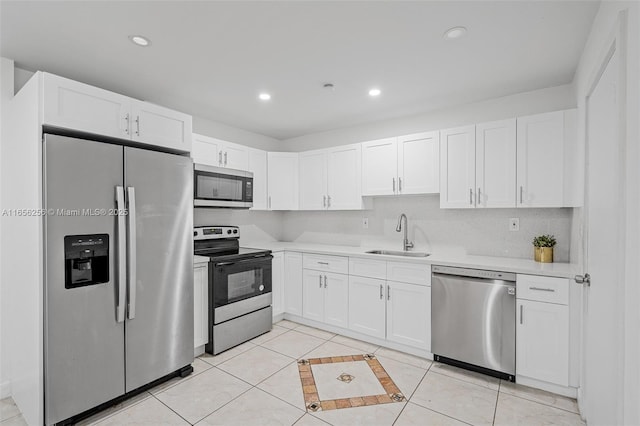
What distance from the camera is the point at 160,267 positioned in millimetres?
2428

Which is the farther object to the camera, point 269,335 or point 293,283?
point 293,283

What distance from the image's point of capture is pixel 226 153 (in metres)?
3.60

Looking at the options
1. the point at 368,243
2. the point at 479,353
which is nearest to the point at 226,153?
the point at 368,243

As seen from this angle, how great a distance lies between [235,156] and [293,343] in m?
2.21

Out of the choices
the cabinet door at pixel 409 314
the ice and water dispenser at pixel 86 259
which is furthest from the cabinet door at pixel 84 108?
the cabinet door at pixel 409 314

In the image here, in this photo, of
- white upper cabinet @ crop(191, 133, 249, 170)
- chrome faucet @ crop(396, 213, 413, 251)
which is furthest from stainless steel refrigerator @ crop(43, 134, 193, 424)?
chrome faucet @ crop(396, 213, 413, 251)

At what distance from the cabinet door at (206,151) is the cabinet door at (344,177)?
134 centimetres

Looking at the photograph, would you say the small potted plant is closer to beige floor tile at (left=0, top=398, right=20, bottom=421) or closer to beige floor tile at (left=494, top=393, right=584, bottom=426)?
beige floor tile at (left=494, top=393, right=584, bottom=426)

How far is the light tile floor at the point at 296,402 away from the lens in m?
2.07

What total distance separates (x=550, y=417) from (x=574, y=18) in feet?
8.30

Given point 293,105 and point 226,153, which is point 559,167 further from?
point 226,153

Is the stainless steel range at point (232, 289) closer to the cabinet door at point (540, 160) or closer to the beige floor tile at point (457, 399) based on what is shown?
the beige floor tile at point (457, 399)

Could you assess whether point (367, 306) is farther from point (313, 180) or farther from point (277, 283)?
point (313, 180)

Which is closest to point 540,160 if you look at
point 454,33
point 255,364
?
point 454,33
